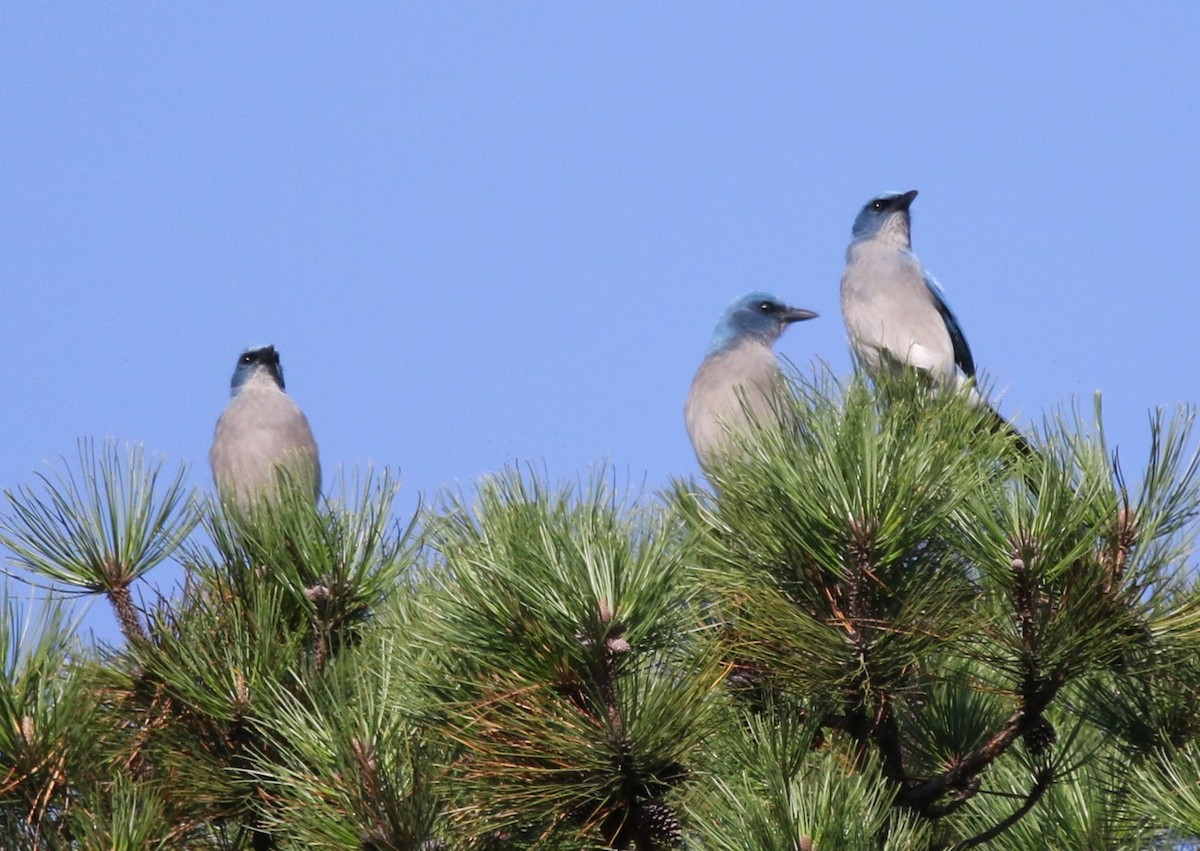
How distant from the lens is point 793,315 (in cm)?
968

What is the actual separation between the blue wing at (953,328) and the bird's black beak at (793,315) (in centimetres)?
102

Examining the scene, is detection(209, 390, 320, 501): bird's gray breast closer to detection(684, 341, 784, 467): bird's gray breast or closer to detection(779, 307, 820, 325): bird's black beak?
detection(684, 341, 784, 467): bird's gray breast

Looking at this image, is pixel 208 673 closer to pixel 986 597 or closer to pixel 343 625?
pixel 343 625

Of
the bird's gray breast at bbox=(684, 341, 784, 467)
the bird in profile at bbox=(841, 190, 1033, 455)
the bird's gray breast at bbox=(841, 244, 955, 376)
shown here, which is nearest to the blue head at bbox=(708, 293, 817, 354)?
the bird's gray breast at bbox=(684, 341, 784, 467)

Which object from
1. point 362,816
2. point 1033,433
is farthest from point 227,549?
point 1033,433

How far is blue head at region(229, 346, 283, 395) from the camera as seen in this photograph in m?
10.2

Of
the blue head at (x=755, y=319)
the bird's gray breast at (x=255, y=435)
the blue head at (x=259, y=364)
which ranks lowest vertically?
the bird's gray breast at (x=255, y=435)

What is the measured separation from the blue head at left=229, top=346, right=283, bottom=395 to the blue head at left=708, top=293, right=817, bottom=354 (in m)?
2.95

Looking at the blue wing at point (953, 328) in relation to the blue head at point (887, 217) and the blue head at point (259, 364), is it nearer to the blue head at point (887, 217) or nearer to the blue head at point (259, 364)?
the blue head at point (887, 217)

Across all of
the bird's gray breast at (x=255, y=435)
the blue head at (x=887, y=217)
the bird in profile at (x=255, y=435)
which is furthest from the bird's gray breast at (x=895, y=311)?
the bird's gray breast at (x=255, y=435)

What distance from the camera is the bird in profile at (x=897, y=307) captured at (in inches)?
324

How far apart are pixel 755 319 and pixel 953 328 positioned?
1.21 meters

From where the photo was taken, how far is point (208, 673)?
4.25m

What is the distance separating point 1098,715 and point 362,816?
2060 mm
